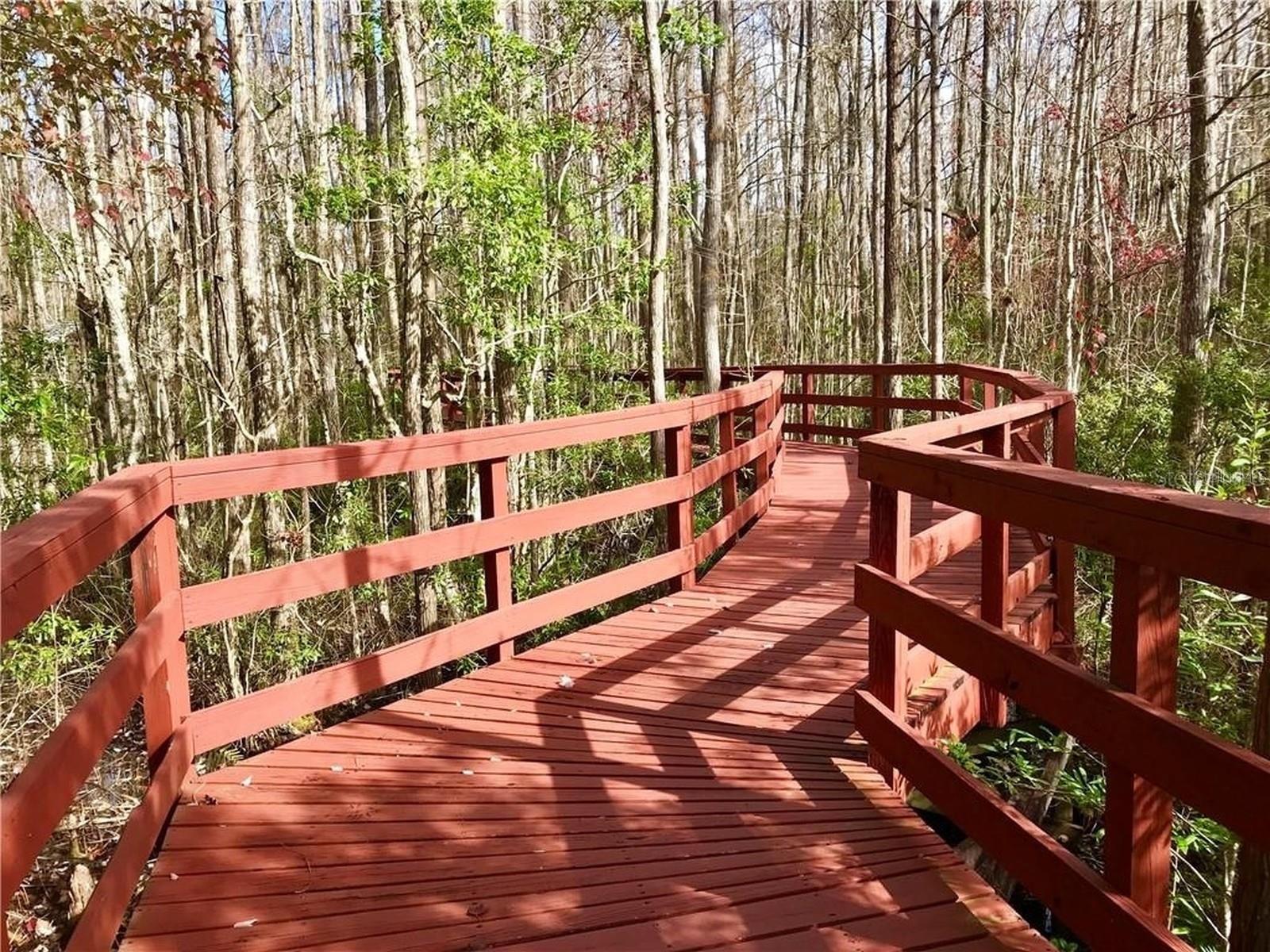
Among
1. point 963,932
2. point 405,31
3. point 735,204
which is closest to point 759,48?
point 735,204

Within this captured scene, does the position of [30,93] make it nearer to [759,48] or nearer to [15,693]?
[15,693]

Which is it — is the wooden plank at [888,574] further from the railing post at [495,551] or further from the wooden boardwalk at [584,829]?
the railing post at [495,551]

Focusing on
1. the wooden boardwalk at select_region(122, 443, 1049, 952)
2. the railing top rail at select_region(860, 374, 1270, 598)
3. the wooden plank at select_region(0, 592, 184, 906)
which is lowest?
the wooden boardwalk at select_region(122, 443, 1049, 952)

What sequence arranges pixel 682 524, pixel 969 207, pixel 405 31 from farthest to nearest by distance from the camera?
pixel 969 207, pixel 405 31, pixel 682 524

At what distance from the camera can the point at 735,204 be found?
23469 millimetres

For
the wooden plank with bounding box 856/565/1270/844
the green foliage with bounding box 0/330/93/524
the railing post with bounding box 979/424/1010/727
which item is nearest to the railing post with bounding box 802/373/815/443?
the green foliage with bounding box 0/330/93/524

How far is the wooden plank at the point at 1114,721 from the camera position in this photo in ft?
5.57

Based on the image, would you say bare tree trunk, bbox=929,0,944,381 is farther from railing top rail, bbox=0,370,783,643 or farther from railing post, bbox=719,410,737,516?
railing top rail, bbox=0,370,783,643

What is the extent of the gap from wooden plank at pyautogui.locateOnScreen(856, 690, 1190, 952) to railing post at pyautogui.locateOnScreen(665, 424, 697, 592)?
275 cm

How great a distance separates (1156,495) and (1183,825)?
11.1 feet

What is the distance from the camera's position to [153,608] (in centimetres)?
302

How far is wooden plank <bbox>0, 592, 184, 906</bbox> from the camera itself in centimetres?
182

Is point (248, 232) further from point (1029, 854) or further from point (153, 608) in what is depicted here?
point (1029, 854)

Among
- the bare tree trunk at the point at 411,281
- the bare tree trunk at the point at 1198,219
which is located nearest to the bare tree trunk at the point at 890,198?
the bare tree trunk at the point at 1198,219
